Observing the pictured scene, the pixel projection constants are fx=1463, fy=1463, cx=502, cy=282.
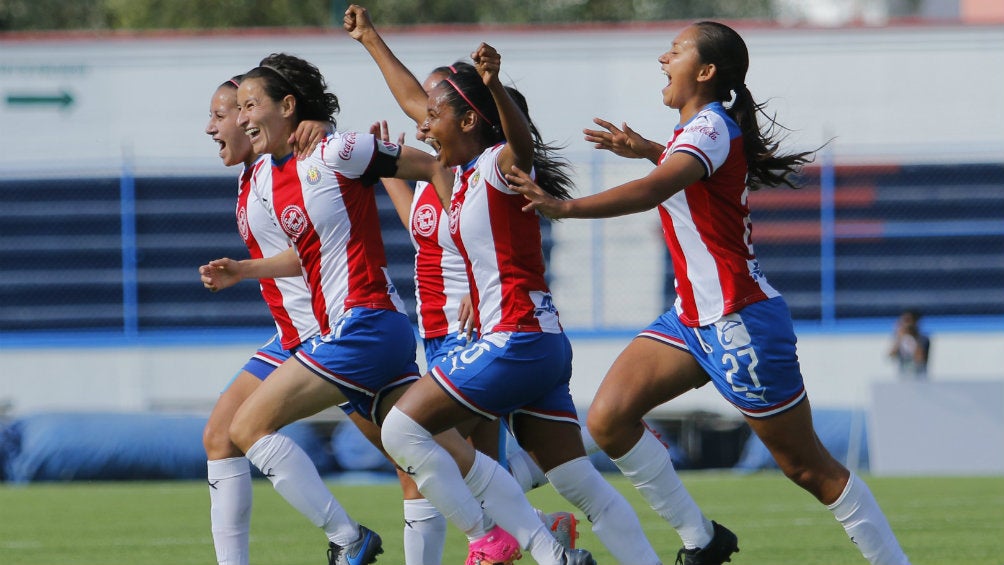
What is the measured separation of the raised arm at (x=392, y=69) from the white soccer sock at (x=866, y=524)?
7.91ft

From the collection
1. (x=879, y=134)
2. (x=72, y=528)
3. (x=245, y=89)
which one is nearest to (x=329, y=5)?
(x=879, y=134)

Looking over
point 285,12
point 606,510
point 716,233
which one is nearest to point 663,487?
point 606,510

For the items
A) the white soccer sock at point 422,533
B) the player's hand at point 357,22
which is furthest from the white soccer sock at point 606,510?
the player's hand at point 357,22

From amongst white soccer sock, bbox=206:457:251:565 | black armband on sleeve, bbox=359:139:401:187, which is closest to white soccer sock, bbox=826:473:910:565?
black armband on sleeve, bbox=359:139:401:187

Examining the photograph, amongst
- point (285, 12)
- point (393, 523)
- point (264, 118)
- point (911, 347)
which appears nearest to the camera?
point (264, 118)

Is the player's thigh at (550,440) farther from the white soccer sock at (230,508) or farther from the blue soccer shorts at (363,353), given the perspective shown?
the white soccer sock at (230,508)

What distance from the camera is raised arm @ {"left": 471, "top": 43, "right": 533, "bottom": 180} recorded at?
5.12 metres

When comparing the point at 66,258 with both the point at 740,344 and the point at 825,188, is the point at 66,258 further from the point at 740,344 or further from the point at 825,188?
the point at 740,344

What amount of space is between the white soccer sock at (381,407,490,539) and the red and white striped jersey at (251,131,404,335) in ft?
2.11

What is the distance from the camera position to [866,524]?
18.5ft

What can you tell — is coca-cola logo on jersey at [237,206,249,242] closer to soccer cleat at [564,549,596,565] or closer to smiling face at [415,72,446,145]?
smiling face at [415,72,446,145]

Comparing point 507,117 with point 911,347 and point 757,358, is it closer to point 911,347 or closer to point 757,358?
point 757,358

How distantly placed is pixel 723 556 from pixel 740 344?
0.97 metres

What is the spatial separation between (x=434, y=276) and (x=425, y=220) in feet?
1.12
